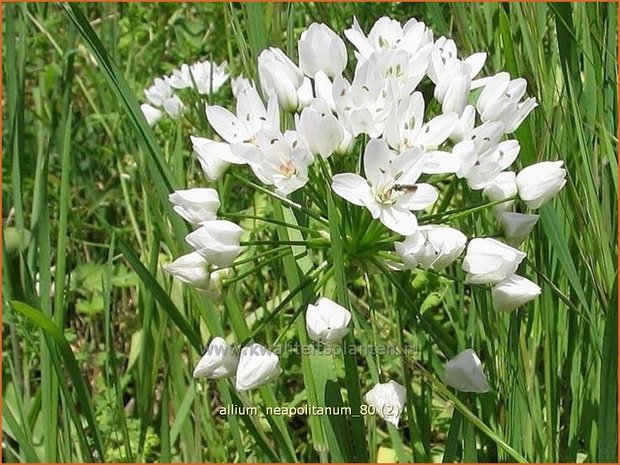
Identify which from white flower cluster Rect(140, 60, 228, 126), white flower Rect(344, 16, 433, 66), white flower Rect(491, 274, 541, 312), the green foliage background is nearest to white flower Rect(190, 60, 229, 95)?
white flower cluster Rect(140, 60, 228, 126)

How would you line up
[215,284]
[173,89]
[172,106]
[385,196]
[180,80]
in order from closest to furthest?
1. [385,196]
2. [215,284]
3. [172,106]
4. [180,80]
5. [173,89]

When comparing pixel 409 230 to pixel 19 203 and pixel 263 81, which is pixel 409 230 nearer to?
pixel 263 81

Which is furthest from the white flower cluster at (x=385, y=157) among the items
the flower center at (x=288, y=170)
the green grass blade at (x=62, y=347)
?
the green grass blade at (x=62, y=347)

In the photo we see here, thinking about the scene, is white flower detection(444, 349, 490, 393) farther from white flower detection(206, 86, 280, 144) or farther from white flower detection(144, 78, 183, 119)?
white flower detection(144, 78, 183, 119)

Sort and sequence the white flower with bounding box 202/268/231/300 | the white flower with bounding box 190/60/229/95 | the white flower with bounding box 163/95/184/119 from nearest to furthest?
the white flower with bounding box 202/268/231/300 → the white flower with bounding box 163/95/184/119 → the white flower with bounding box 190/60/229/95

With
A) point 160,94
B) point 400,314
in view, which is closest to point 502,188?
point 400,314

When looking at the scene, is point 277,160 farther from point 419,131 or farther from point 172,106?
point 172,106
